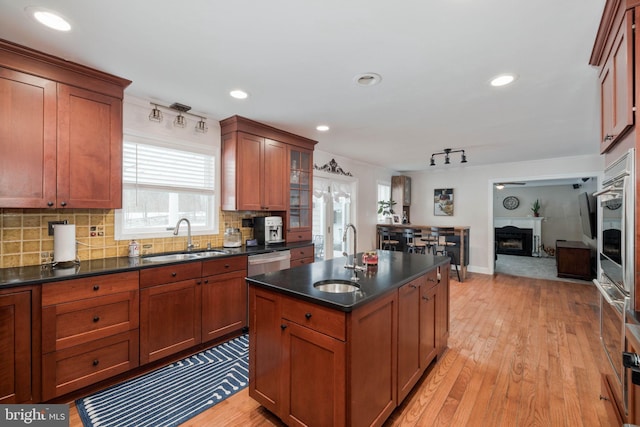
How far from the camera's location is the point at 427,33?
1.76m

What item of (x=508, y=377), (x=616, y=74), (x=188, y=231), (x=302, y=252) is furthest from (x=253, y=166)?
(x=508, y=377)

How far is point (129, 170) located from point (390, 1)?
2.68m

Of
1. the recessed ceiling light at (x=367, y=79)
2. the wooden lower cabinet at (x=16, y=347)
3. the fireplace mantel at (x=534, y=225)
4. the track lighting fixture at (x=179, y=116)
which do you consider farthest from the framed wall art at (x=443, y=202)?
the wooden lower cabinet at (x=16, y=347)

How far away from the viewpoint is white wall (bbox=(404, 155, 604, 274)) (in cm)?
545

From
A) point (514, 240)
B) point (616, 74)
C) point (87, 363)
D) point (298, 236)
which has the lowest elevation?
point (87, 363)

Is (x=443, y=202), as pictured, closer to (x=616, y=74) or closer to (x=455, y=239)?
(x=455, y=239)

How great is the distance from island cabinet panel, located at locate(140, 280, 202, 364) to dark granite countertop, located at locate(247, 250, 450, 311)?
1.04m

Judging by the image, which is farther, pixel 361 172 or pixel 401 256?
pixel 361 172

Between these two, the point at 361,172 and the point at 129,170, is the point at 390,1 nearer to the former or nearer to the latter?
the point at 129,170

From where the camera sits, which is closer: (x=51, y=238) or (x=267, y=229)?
(x=51, y=238)

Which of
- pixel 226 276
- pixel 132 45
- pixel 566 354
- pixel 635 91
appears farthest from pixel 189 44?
pixel 566 354

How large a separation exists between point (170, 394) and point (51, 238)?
5.21 feet

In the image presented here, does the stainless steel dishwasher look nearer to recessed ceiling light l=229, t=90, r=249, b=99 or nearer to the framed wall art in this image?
recessed ceiling light l=229, t=90, r=249, b=99

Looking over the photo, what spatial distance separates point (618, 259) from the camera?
1.50m
